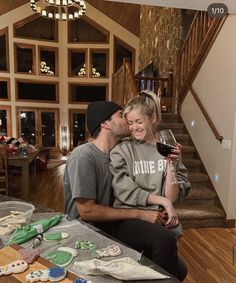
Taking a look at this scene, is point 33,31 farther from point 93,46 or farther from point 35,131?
point 35,131

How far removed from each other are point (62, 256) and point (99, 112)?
737mm

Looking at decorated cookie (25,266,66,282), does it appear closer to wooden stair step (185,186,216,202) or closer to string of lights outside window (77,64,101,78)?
wooden stair step (185,186,216,202)

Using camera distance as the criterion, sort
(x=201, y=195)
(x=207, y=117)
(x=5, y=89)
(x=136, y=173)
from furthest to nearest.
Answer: (x=5, y=89) → (x=207, y=117) → (x=201, y=195) → (x=136, y=173)

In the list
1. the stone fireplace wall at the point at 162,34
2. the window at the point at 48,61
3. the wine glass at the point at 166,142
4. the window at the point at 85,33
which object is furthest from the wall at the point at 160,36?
the wine glass at the point at 166,142

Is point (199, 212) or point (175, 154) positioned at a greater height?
point (175, 154)

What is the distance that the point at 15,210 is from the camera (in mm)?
1399

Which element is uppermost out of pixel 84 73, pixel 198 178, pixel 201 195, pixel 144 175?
pixel 84 73

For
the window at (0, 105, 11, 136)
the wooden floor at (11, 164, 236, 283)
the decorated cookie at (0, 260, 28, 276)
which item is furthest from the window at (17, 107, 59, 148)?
the decorated cookie at (0, 260, 28, 276)

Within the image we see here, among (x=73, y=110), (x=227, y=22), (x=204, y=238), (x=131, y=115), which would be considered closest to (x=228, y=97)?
(x=227, y=22)

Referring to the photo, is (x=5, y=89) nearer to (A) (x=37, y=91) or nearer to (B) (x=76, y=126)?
(A) (x=37, y=91)

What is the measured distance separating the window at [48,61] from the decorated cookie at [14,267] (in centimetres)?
1049

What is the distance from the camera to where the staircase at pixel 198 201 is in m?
3.72

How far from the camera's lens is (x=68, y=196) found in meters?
1.42

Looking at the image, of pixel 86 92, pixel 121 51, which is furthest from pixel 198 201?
pixel 121 51
